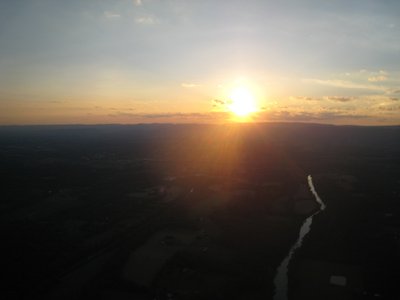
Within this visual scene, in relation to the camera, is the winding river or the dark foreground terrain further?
the dark foreground terrain

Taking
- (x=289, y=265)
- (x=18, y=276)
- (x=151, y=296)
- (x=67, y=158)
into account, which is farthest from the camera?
(x=67, y=158)

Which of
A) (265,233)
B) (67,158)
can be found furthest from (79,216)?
(67,158)

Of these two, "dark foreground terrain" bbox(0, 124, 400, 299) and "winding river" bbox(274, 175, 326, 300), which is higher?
"dark foreground terrain" bbox(0, 124, 400, 299)

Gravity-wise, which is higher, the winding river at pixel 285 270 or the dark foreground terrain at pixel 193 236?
the dark foreground terrain at pixel 193 236

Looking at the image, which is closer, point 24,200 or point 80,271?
point 80,271

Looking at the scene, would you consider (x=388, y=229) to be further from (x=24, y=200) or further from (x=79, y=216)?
(x=24, y=200)

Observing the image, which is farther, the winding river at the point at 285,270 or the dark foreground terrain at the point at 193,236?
the dark foreground terrain at the point at 193,236

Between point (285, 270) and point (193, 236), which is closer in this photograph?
point (285, 270)

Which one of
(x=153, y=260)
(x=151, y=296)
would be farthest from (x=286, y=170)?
(x=151, y=296)

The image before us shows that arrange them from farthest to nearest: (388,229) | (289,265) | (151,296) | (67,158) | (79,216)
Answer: (67,158) → (79,216) → (388,229) → (289,265) → (151,296)

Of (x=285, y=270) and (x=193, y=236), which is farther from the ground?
(x=193, y=236)
